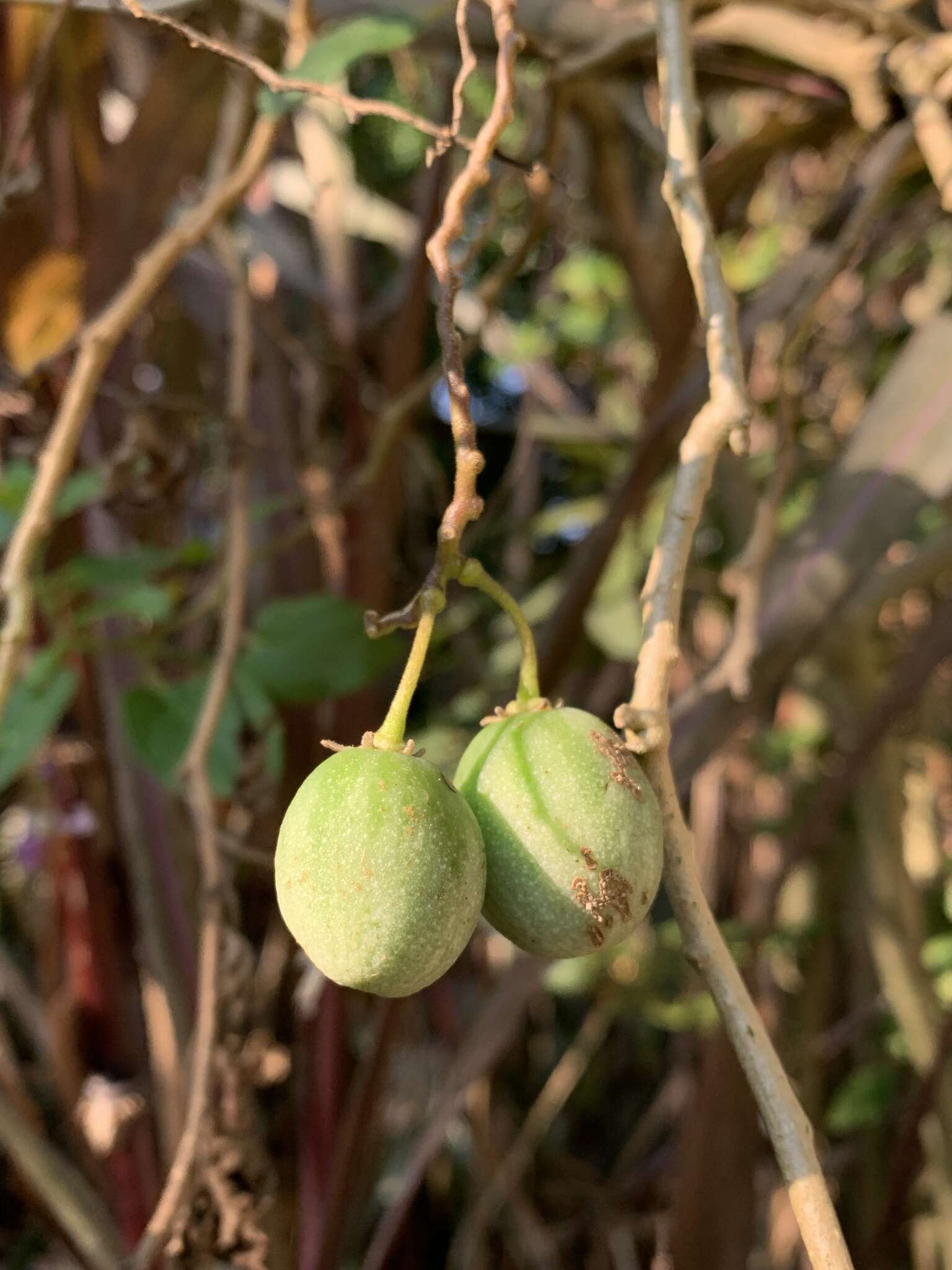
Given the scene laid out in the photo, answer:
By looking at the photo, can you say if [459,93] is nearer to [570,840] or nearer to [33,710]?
[570,840]

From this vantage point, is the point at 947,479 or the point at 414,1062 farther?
the point at 414,1062

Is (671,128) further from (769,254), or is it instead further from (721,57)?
(769,254)

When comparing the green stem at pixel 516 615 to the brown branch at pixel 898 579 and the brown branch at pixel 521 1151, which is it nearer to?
the brown branch at pixel 898 579

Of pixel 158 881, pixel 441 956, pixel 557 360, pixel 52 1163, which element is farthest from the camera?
pixel 557 360

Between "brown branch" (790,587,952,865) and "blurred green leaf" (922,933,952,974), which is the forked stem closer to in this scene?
"brown branch" (790,587,952,865)

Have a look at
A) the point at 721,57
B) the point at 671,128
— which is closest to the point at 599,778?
the point at 671,128

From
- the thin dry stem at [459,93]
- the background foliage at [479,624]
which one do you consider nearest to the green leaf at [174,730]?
the background foliage at [479,624]
